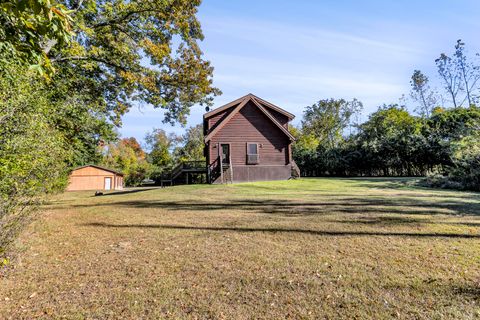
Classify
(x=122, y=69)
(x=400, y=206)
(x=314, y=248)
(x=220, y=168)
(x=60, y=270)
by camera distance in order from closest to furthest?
(x=60, y=270) → (x=314, y=248) → (x=400, y=206) → (x=122, y=69) → (x=220, y=168)

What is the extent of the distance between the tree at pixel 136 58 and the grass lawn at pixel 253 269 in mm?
7226

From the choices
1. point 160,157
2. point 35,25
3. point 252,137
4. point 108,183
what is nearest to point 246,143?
point 252,137

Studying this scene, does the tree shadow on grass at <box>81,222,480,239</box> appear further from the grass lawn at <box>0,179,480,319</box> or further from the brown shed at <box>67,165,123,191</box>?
the brown shed at <box>67,165,123,191</box>

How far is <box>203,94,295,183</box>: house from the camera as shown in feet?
66.5

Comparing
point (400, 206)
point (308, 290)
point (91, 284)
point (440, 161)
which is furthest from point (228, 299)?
point (440, 161)

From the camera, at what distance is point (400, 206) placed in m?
8.32

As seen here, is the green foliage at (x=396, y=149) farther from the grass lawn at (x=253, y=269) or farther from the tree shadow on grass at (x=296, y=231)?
the grass lawn at (x=253, y=269)

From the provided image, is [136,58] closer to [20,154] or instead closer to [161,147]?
[20,154]

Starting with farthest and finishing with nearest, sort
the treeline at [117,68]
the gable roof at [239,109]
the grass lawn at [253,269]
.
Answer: the gable roof at [239,109] < the treeline at [117,68] < the grass lawn at [253,269]

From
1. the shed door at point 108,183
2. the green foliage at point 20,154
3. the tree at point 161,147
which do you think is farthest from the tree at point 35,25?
the tree at point 161,147

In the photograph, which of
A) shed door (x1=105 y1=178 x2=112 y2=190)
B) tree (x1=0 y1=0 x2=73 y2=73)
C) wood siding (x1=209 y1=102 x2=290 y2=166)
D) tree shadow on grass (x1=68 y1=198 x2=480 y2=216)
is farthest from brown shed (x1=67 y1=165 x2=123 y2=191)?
tree (x1=0 y1=0 x2=73 y2=73)

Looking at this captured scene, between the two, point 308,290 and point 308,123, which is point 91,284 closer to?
point 308,290

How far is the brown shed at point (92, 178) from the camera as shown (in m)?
37.1

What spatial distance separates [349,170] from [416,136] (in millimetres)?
8049
